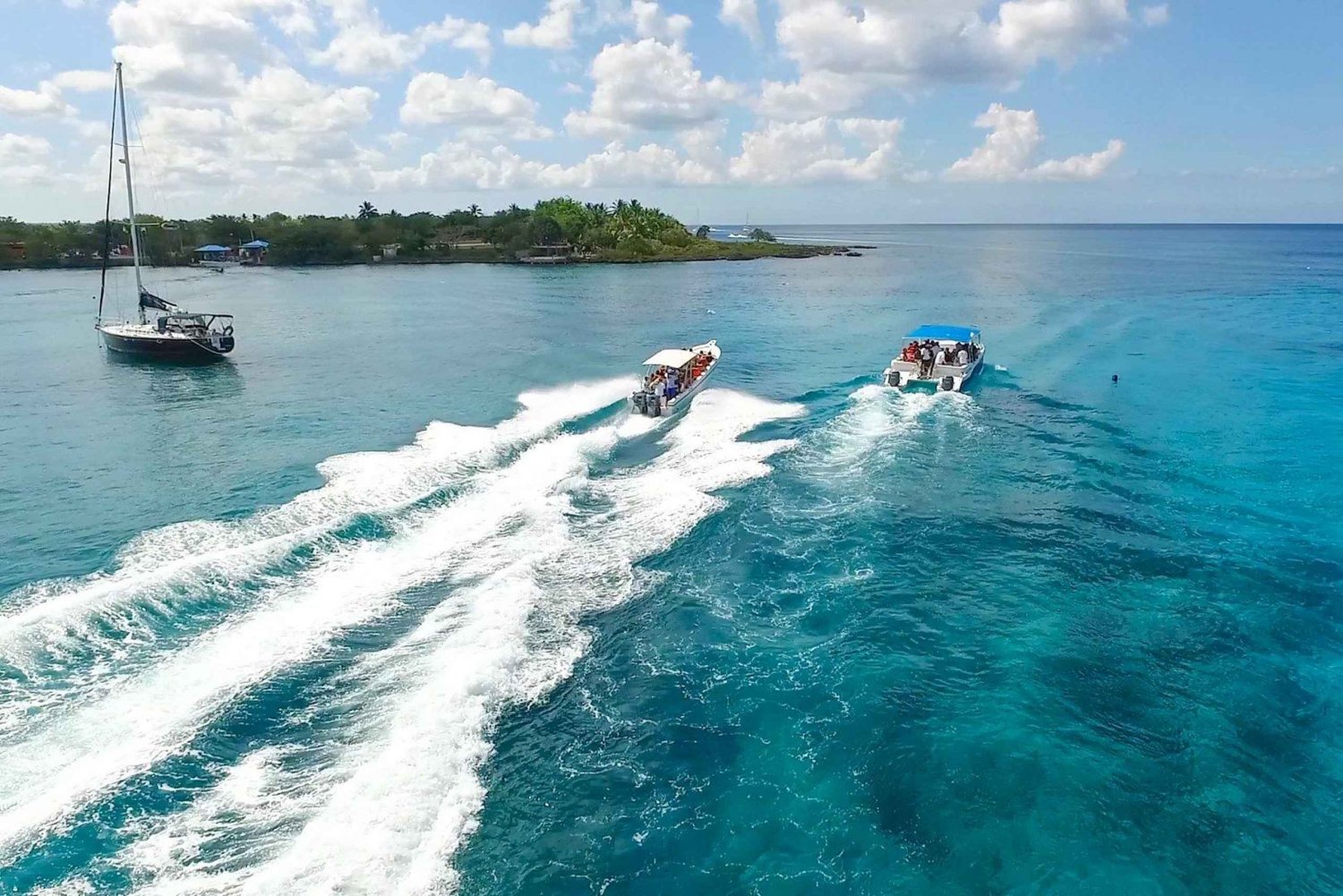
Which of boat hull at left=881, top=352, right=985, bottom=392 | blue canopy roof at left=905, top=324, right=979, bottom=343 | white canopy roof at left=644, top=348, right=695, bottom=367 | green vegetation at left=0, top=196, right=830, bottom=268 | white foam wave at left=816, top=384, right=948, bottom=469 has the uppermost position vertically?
green vegetation at left=0, top=196, right=830, bottom=268

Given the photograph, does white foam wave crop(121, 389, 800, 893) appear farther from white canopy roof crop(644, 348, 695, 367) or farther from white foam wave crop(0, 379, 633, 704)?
white canopy roof crop(644, 348, 695, 367)

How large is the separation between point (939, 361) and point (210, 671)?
46.4 meters

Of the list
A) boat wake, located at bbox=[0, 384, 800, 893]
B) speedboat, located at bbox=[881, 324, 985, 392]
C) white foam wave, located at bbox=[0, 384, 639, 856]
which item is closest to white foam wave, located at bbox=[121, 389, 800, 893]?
boat wake, located at bbox=[0, 384, 800, 893]

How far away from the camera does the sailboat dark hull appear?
63.5 meters

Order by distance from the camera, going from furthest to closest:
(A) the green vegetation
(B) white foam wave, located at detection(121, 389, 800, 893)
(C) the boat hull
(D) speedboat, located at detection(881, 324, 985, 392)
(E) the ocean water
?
(A) the green vegetation, (D) speedboat, located at detection(881, 324, 985, 392), (C) the boat hull, (E) the ocean water, (B) white foam wave, located at detection(121, 389, 800, 893)

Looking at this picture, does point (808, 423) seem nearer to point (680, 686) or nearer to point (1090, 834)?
point (680, 686)

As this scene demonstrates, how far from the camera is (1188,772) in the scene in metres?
18.3

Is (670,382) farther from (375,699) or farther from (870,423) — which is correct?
(375,699)

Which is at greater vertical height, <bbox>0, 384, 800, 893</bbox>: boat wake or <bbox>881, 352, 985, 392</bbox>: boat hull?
<bbox>881, 352, 985, 392</bbox>: boat hull

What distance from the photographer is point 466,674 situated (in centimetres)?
2066

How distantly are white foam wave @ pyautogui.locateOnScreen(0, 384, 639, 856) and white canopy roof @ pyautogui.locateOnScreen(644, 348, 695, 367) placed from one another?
19727 mm

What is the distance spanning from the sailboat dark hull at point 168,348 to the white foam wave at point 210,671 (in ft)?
148

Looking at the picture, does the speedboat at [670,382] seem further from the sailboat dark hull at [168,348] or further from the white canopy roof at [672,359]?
the sailboat dark hull at [168,348]

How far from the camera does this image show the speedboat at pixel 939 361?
52.1m
